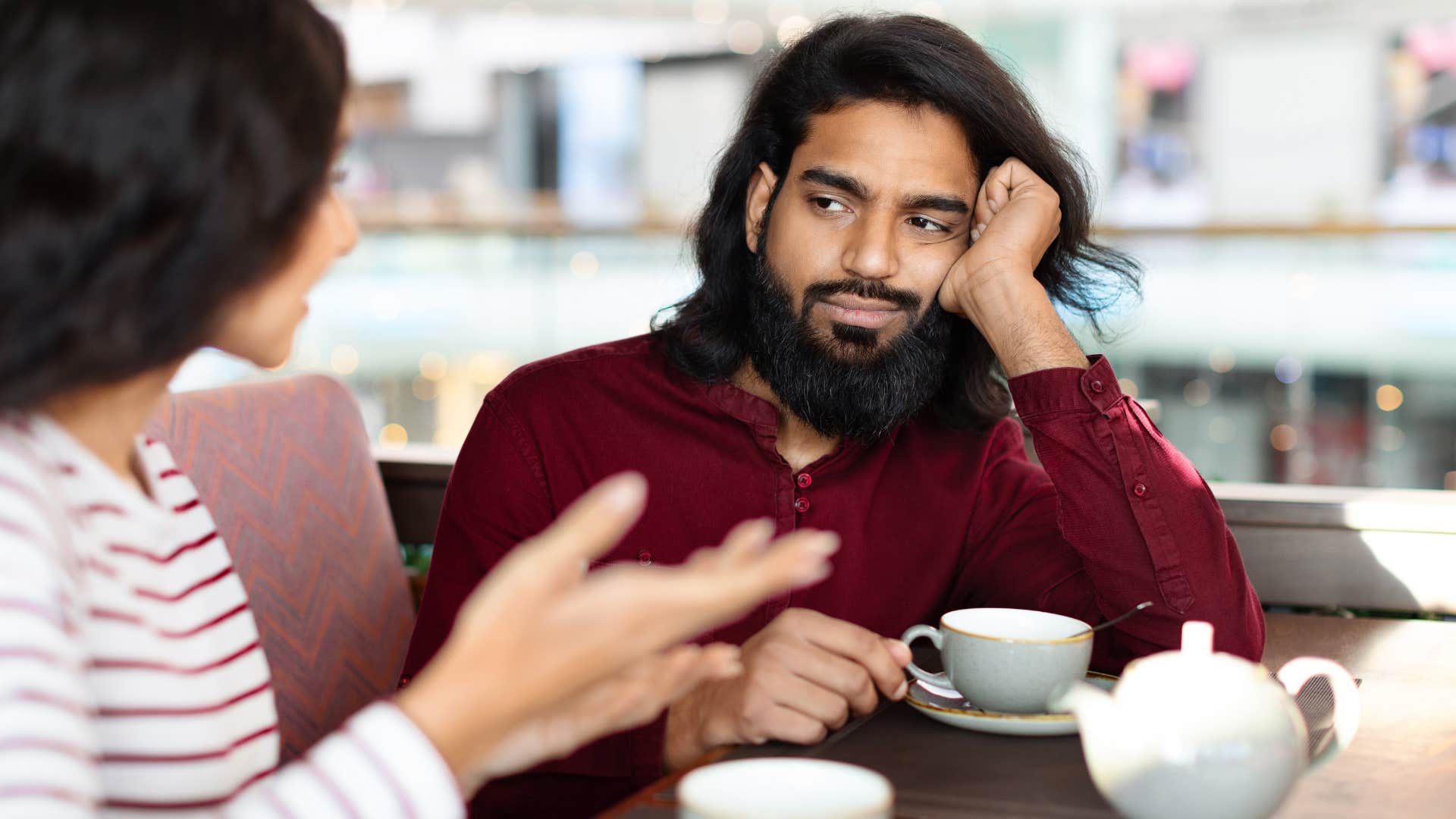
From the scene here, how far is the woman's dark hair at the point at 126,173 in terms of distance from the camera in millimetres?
646

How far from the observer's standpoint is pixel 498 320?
5.39m

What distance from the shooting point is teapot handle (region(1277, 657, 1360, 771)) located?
98 cm

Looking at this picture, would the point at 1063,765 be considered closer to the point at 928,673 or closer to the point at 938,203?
the point at 928,673

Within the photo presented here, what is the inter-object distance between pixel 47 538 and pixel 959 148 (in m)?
1.34

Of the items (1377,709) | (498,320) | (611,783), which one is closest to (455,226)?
(498,320)

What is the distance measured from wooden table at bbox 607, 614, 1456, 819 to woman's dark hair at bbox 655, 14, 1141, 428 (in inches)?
27.3

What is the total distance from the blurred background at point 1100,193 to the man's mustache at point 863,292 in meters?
0.49

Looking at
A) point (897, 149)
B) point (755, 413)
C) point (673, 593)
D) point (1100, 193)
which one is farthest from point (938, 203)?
point (673, 593)

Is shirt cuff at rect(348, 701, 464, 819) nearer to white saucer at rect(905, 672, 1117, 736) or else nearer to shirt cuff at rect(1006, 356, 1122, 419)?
white saucer at rect(905, 672, 1117, 736)

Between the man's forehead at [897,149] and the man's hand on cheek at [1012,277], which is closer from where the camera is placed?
the man's hand on cheek at [1012,277]

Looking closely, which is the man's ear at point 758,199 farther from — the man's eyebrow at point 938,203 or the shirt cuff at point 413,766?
the shirt cuff at point 413,766

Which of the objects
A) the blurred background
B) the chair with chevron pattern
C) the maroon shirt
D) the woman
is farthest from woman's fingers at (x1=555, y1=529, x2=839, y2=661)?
the chair with chevron pattern

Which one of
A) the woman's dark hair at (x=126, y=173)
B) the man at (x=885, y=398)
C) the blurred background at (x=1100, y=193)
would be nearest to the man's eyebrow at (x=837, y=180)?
the man at (x=885, y=398)

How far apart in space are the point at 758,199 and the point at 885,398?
0.41 metres
